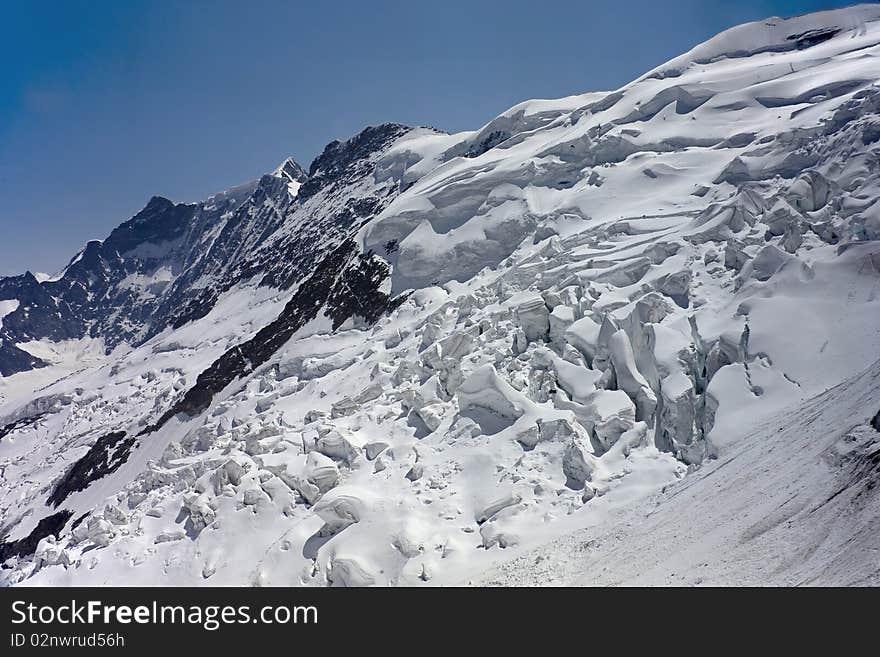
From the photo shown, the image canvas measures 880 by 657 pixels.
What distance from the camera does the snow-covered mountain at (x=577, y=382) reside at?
648 inches

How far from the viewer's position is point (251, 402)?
38719mm

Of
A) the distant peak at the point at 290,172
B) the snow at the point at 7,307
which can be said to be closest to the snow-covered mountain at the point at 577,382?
the distant peak at the point at 290,172

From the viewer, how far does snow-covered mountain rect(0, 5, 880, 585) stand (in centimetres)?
1645

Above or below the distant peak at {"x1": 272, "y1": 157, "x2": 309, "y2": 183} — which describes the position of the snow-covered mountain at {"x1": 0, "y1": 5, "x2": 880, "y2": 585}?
below

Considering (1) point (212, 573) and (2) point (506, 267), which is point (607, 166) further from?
(1) point (212, 573)

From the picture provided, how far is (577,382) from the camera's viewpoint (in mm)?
24109

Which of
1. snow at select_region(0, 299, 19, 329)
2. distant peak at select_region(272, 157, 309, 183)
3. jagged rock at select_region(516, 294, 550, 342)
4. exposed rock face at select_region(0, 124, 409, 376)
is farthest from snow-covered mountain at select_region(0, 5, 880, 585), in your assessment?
snow at select_region(0, 299, 19, 329)

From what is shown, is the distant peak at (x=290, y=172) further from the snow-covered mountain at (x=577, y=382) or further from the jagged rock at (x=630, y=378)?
the jagged rock at (x=630, y=378)

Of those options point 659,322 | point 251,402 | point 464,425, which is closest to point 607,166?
point 659,322

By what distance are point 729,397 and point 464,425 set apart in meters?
10.2

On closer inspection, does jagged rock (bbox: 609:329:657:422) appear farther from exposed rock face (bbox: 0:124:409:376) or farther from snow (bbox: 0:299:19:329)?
snow (bbox: 0:299:19:329)

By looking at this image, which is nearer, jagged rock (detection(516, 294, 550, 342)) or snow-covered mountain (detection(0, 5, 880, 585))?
snow-covered mountain (detection(0, 5, 880, 585))

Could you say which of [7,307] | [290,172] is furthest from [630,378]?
[7,307]

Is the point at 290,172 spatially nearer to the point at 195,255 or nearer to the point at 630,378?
the point at 195,255
